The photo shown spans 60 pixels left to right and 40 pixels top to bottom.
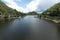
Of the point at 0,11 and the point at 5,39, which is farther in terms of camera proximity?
the point at 0,11

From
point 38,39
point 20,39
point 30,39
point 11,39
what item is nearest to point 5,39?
point 11,39

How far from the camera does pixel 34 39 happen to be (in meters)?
33.6

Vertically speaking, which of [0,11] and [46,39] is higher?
[0,11]

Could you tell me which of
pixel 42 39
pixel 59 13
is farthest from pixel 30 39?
pixel 59 13

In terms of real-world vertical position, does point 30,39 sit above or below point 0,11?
below

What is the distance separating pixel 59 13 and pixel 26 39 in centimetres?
10600

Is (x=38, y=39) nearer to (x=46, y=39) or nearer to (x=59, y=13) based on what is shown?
(x=46, y=39)

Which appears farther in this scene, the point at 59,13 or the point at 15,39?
the point at 59,13

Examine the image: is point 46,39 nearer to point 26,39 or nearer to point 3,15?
point 26,39

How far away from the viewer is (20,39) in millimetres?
33375

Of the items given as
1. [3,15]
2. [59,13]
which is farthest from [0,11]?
[59,13]

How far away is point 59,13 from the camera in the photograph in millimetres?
132250

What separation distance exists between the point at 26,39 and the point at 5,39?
5992 millimetres

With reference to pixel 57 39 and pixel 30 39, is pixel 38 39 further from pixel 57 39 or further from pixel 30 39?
pixel 57 39
